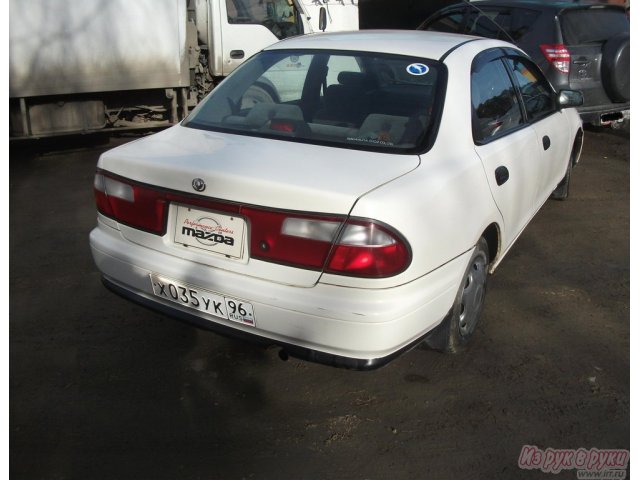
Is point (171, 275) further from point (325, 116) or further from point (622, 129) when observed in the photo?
point (622, 129)

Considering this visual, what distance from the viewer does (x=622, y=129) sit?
9.32 m

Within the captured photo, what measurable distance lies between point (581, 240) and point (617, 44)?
3.31m

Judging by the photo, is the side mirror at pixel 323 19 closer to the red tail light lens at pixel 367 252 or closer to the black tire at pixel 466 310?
the black tire at pixel 466 310

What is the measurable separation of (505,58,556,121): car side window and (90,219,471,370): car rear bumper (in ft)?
5.91

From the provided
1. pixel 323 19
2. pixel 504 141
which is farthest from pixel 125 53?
pixel 504 141

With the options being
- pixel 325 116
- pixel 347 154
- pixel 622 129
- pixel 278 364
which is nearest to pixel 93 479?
pixel 278 364

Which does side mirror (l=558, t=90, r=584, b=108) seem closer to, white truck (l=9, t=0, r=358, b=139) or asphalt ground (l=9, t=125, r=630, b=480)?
asphalt ground (l=9, t=125, r=630, b=480)

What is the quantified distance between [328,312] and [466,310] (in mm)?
1159

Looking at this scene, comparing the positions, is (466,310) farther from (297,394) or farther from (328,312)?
(328,312)

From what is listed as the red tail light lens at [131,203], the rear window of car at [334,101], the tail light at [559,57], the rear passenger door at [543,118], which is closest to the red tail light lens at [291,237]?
the red tail light lens at [131,203]

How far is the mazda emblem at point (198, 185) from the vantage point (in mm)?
2615

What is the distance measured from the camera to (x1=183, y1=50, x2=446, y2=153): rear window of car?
9.84ft

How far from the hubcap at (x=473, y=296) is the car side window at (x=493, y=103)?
2.19 ft

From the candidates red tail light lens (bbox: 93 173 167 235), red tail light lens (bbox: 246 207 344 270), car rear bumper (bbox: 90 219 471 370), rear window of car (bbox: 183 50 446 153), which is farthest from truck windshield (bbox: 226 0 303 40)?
red tail light lens (bbox: 246 207 344 270)
